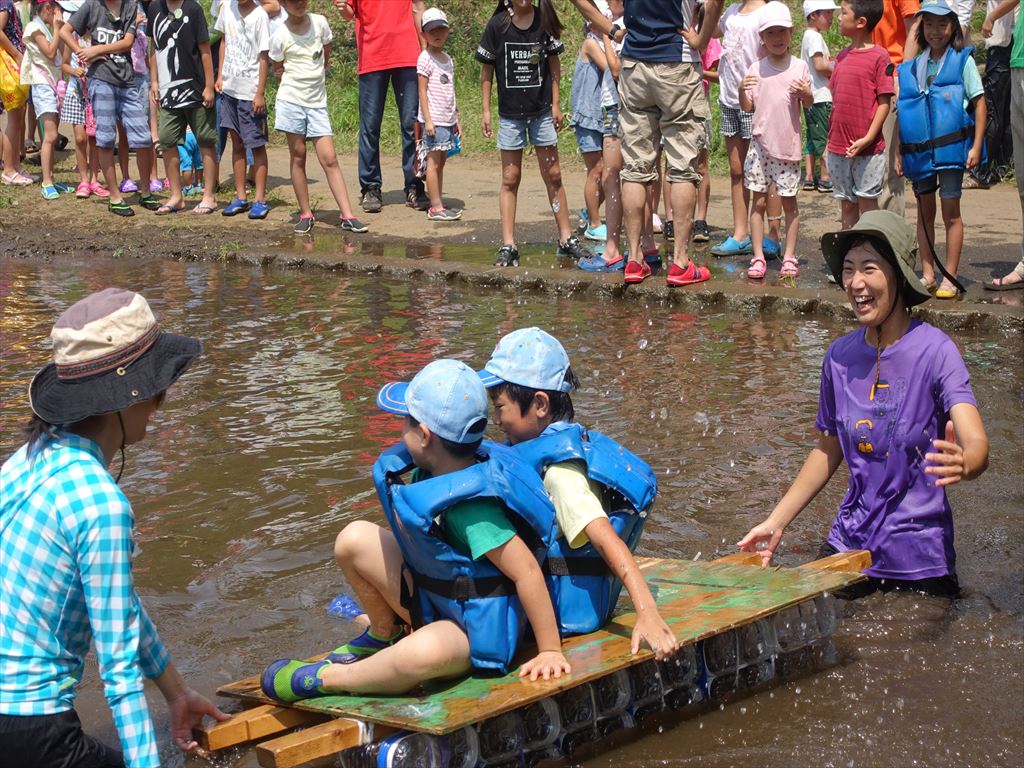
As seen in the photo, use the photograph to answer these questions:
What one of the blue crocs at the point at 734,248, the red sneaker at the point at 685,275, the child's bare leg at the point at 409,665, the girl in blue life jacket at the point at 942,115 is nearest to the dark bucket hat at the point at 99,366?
the child's bare leg at the point at 409,665

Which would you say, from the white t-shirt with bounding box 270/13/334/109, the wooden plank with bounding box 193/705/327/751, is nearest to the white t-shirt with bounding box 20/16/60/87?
the white t-shirt with bounding box 270/13/334/109

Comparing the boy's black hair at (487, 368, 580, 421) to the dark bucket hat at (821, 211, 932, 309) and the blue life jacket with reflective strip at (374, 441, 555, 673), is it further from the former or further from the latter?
the dark bucket hat at (821, 211, 932, 309)

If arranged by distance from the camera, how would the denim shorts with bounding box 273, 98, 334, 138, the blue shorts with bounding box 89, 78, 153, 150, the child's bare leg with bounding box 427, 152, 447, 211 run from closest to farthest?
the denim shorts with bounding box 273, 98, 334, 138
the child's bare leg with bounding box 427, 152, 447, 211
the blue shorts with bounding box 89, 78, 153, 150

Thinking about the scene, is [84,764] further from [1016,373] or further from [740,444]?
[1016,373]

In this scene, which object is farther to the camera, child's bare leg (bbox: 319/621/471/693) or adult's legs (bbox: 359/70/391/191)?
adult's legs (bbox: 359/70/391/191)

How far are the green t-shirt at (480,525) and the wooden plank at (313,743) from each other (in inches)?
21.7

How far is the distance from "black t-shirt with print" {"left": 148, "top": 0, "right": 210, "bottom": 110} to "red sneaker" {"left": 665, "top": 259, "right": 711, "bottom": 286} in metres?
5.39

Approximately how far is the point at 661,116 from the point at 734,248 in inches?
61.8

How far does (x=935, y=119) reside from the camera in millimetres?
8477

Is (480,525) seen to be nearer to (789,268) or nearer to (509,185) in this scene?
(789,268)

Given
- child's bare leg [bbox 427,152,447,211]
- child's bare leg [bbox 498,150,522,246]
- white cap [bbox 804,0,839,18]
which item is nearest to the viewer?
child's bare leg [bbox 498,150,522,246]

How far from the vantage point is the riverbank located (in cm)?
888

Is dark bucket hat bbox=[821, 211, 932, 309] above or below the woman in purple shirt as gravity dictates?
above

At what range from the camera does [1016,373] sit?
7.40 meters
